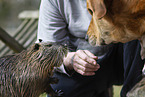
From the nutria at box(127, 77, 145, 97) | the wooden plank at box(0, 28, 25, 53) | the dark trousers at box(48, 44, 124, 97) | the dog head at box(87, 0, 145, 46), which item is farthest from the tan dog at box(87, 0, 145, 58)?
the wooden plank at box(0, 28, 25, 53)

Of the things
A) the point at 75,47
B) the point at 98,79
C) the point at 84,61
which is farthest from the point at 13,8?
the point at 84,61

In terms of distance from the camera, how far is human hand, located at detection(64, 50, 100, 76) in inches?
42.0

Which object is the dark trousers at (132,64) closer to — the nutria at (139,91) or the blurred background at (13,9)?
Result: the nutria at (139,91)

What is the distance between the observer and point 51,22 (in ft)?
4.45

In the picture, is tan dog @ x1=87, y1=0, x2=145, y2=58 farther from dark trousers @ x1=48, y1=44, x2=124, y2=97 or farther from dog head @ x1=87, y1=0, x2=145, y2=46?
dark trousers @ x1=48, y1=44, x2=124, y2=97

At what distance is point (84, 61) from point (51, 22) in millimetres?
434

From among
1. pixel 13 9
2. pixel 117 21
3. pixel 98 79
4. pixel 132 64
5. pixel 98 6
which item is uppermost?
pixel 98 6

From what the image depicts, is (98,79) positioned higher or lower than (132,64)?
lower

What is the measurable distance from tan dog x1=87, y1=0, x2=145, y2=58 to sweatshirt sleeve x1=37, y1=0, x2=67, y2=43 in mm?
314

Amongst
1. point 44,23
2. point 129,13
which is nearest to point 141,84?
point 129,13

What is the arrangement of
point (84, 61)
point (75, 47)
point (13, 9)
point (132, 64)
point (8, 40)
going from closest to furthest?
point (84, 61)
point (132, 64)
point (75, 47)
point (8, 40)
point (13, 9)

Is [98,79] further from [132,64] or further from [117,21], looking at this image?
[117,21]

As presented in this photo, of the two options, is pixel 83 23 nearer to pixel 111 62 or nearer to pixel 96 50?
pixel 96 50

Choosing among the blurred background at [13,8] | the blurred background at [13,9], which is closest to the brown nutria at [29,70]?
the blurred background at [13,9]
